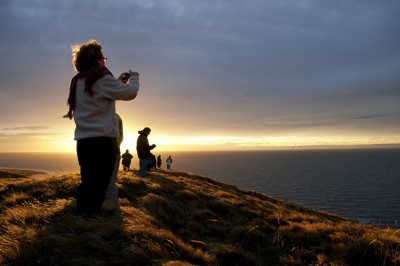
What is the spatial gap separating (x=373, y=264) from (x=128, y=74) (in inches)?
223

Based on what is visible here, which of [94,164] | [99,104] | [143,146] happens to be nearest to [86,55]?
[99,104]

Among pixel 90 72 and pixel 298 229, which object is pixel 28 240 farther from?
pixel 298 229

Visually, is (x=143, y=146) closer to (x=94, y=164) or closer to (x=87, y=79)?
(x=94, y=164)

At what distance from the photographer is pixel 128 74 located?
6027 mm

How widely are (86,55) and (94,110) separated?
1072 millimetres

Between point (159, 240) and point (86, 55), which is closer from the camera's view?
point (159, 240)

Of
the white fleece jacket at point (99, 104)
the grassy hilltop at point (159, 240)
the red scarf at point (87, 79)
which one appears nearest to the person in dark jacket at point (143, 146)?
the grassy hilltop at point (159, 240)

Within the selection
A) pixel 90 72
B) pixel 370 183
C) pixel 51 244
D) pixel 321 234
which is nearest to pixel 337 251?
pixel 321 234

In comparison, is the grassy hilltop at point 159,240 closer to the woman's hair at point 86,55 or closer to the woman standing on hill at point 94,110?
the woman standing on hill at point 94,110

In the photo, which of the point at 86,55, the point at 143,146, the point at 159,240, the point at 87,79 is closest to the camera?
the point at 159,240

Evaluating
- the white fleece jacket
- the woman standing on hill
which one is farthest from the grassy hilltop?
the white fleece jacket

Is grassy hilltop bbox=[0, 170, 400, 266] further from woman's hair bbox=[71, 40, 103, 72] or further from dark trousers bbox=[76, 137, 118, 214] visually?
woman's hair bbox=[71, 40, 103, 72]

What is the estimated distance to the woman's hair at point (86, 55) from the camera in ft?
19.0

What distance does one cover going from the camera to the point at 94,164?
5629 millimetres
